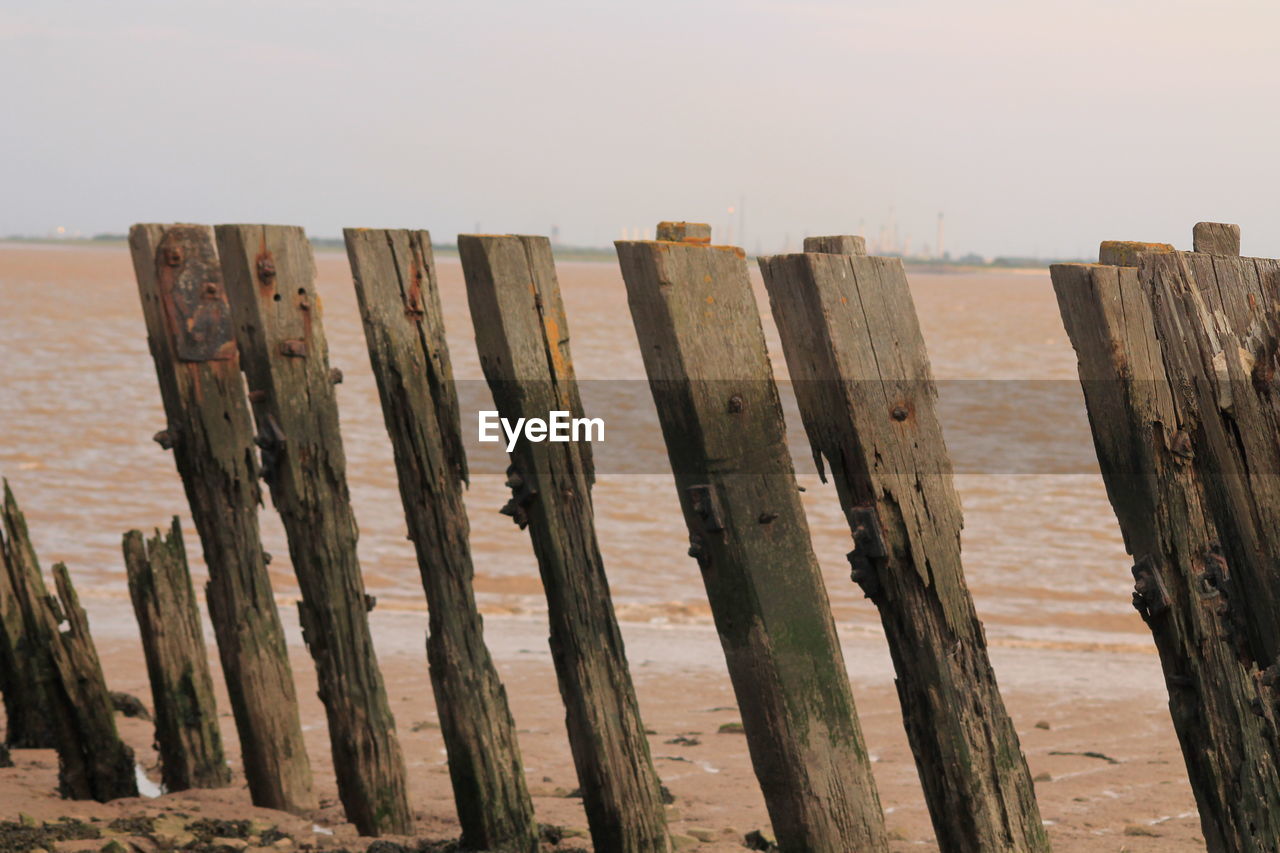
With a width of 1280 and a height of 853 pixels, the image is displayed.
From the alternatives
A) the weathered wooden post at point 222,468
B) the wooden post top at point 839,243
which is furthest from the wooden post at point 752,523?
the weathered wooden post at point 222,468

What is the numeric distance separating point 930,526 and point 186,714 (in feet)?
10.2

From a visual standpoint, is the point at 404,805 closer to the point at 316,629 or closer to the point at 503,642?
the point at 316,629

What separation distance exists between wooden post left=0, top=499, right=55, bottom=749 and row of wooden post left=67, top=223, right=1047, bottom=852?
26.3 inches

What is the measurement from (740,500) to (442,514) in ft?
4.28

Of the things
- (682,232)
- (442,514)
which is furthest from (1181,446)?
(442,514)

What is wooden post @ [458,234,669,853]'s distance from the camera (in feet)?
11.9

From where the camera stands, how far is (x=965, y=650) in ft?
9.58

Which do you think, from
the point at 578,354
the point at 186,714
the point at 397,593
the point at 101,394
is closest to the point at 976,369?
the point at 578,354

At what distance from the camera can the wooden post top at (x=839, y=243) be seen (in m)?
3.60

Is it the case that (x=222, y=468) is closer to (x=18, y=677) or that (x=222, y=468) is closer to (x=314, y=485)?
(x=314, y=485)

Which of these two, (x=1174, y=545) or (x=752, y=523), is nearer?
(x=1174, y=545)

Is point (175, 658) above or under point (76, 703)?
above

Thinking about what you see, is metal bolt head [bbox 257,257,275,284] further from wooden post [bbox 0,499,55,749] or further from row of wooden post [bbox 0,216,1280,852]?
wooden post [bbox 0,499,55,749]

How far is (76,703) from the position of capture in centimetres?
→ 482
